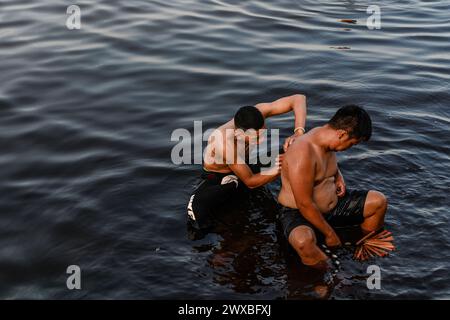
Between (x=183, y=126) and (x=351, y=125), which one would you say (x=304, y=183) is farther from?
(x=183, y=126)

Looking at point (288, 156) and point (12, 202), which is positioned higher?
point (288, 156)

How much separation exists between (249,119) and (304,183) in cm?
114

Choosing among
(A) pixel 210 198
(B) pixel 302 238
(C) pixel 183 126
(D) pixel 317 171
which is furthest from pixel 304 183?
(C) pixel 183 126

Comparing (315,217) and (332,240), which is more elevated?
(315,217)

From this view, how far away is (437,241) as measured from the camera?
21.2ft

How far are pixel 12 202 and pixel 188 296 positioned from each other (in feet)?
9.55

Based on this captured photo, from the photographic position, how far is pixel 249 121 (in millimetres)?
6512

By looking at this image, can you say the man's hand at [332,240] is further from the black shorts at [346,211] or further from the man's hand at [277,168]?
the man's hand at [277,168]

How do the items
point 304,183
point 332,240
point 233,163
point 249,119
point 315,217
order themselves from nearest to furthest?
point 304,183 → point 315,217 → point 332,240 → point 249,119 → point 233,163

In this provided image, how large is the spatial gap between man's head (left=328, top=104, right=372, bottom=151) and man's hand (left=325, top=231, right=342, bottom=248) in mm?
1017

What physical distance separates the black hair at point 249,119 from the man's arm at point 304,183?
2.96 ft

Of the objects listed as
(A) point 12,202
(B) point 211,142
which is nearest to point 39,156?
(A) point 12,202
